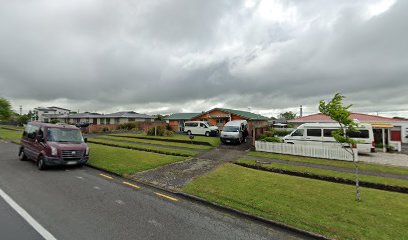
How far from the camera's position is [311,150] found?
13227mm

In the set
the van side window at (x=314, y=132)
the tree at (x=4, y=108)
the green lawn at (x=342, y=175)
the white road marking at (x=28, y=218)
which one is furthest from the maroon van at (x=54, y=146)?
the tree at (x=4, y=108)

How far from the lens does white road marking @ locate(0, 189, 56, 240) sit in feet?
12.2

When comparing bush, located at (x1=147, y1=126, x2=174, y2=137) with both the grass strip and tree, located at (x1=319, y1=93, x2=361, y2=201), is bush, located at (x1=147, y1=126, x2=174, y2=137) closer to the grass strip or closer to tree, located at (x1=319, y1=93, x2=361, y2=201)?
the grass strip

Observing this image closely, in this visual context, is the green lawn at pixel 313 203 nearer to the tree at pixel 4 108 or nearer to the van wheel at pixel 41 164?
the van wheel at pixel 41 164

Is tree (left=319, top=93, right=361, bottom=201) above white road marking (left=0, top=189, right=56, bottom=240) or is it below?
above

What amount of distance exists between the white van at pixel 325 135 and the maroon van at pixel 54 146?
1454 centimetres

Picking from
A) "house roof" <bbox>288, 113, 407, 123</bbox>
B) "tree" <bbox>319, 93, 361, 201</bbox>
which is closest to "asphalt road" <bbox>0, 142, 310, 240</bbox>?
"tree" <bbox>319, 93, 361, 201</bbox>

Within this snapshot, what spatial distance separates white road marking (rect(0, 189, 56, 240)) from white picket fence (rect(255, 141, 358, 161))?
13.4 meters

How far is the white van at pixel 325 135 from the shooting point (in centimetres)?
1436

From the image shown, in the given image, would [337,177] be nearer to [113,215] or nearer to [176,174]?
[176,174]

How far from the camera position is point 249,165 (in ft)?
34.6

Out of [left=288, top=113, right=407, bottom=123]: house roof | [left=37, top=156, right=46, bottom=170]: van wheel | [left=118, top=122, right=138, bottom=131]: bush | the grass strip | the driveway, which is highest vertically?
[left=288, top=113, right=407, bottom=123]: house roof

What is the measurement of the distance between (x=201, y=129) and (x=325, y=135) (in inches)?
585

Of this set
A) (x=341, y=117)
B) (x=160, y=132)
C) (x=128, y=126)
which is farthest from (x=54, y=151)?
(x=128, y=126)
